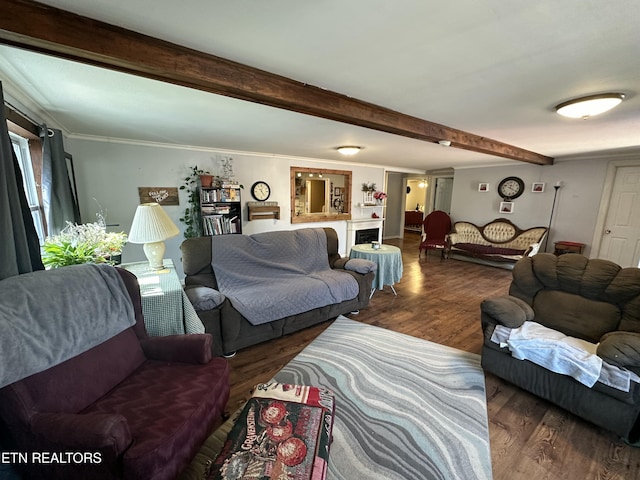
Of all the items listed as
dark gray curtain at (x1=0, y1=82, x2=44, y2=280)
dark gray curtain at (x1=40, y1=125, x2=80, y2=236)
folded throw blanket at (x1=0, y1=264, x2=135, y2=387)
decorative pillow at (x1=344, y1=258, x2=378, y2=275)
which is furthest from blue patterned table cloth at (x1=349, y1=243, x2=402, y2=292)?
dark gray curtain at (x1=40, y1=125, x2=80, y2=236)

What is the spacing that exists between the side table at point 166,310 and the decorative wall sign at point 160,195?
227 centimetres

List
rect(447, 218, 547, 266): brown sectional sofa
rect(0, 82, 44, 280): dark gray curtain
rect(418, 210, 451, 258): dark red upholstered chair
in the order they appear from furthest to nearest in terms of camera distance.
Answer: rect(418, 210, 451, 258): dark red upholstered chair, rect(447, 218, 547, 266): brown sectional sofa, rect(0, 82, 44, 280): dark gray curtain

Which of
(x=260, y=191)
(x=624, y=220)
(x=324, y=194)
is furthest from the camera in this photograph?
(x=324, y=194)

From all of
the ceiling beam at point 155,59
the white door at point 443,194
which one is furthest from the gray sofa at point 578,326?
the white door at point 443,194

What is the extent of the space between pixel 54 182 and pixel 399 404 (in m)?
3.52

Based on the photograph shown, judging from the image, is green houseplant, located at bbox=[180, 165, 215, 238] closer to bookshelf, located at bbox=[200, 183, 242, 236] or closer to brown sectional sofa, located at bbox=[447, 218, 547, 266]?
bookshelf, located at bbox=[200, 183, 242, 236]

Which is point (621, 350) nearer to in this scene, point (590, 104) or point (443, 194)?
point (590, 104)

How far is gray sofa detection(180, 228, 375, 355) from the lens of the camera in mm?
2246

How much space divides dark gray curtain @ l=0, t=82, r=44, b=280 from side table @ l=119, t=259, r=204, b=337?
633mm

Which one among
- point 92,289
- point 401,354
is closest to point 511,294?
point 401,354

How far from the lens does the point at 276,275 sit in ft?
9.87

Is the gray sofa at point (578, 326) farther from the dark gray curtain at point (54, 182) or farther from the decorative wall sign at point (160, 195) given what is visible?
the decorative wall sign at point (160, 195)

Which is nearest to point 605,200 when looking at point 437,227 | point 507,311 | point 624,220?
point 624,220

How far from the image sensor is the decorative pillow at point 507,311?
199cm
